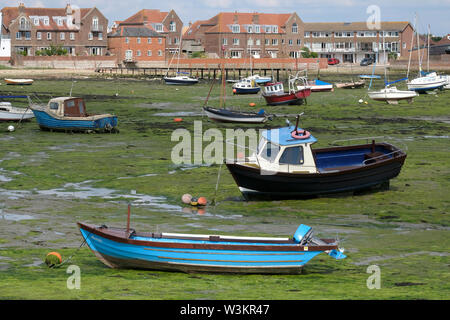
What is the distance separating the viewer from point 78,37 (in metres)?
138

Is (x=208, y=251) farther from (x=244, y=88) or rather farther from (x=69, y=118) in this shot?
(x=244, y=88)

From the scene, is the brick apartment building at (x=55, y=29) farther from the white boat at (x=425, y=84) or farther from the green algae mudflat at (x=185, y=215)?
the green algae mudflat at (x=185, y=215)

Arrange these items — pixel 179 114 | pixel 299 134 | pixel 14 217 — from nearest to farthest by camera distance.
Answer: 1. pixel 14 217
2. pixel 299 134
3. pixel 179 114

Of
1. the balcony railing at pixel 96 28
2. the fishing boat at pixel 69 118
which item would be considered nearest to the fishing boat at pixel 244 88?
the fishing boat at pixel 69 118

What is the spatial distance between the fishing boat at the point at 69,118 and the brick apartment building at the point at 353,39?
12978 cm

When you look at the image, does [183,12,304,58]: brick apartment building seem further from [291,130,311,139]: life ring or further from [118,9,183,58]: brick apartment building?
[291,130,311,139]: life ring

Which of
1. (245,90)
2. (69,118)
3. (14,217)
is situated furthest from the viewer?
(245,90)

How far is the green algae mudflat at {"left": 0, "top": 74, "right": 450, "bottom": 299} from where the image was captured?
55.3 feet

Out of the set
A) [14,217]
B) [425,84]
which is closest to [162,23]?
[425,84]

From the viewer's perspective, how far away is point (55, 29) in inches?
5335

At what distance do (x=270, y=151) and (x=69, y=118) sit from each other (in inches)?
824

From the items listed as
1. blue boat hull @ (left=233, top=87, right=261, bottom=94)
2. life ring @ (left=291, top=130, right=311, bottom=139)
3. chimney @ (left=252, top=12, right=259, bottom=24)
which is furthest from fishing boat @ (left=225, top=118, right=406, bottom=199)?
chimney @ (left=252, top=12, right=259, bottom=24)
